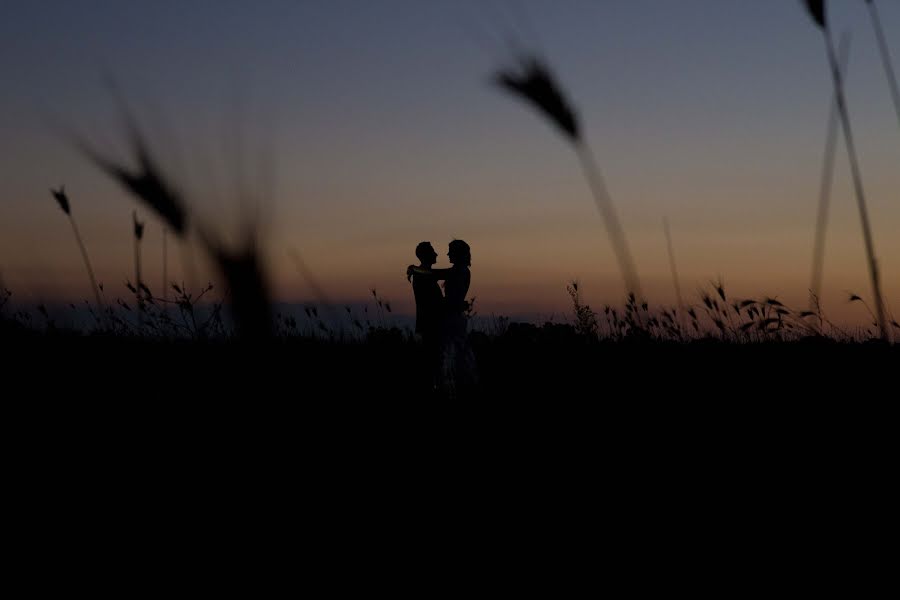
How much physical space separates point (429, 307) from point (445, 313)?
17 centimetres

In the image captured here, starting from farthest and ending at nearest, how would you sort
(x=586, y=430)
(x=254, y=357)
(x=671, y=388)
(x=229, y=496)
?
(x=671, y=388)
(x=586, y=430)
(x=229, y=496)
(x=254, y=357)

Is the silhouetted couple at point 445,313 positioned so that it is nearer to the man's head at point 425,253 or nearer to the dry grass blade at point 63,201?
the man's head at point 425,253

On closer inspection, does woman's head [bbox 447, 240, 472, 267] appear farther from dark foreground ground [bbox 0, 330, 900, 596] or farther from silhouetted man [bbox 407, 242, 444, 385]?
dark foreground ground [bbox 0, 330, 900, 596]

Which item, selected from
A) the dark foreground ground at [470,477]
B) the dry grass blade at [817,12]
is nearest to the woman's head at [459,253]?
the dark foreground ground at [470,477]

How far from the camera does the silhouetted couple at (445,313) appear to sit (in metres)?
6.22

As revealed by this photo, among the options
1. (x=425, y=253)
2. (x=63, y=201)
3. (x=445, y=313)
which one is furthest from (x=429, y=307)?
(x=63, y=201)

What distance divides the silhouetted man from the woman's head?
21cm

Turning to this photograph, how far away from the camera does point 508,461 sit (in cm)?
323

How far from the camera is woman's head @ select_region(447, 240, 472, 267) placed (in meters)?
6.82

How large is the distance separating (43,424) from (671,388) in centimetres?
329

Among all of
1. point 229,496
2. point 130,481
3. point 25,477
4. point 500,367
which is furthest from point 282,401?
point 500,367

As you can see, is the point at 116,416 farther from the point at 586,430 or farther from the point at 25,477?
the point at 586,430

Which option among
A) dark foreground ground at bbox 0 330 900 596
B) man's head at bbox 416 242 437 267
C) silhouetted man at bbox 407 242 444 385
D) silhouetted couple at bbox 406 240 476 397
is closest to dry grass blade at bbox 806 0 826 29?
dark foreground ground at bbox 0 330 900 596

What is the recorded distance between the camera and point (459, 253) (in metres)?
6.84
